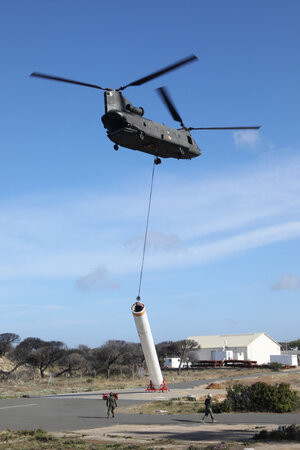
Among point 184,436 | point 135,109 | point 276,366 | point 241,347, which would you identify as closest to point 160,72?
point 135,109

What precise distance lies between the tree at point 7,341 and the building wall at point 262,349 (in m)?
41.1

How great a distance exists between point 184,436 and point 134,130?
13.4 metres

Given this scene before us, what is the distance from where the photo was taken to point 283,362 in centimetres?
8338

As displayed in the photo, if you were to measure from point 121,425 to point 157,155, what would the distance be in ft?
45.1

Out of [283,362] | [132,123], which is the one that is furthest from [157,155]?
[283,362]

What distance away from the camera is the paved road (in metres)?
26.2

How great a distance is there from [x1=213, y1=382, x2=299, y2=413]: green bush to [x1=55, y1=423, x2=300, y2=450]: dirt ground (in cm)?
607

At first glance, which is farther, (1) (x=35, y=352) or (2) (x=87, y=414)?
(1) (x=35, y=352)

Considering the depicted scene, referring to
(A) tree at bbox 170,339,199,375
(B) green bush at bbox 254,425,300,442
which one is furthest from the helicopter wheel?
(A) tree at bbox 170,339,199,375

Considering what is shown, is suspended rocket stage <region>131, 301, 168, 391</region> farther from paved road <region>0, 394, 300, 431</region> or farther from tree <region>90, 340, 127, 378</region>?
tree <region>90, 340, 127, 378</region>

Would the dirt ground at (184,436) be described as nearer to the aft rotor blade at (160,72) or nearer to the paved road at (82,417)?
the paved road at (82,417)

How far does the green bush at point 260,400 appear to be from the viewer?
2977 centimetres

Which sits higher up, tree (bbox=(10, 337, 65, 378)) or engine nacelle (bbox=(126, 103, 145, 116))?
engine nacelle (bbox=(126, 103, 145, 116))

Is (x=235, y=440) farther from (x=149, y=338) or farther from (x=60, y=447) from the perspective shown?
(x=149, y=338)
